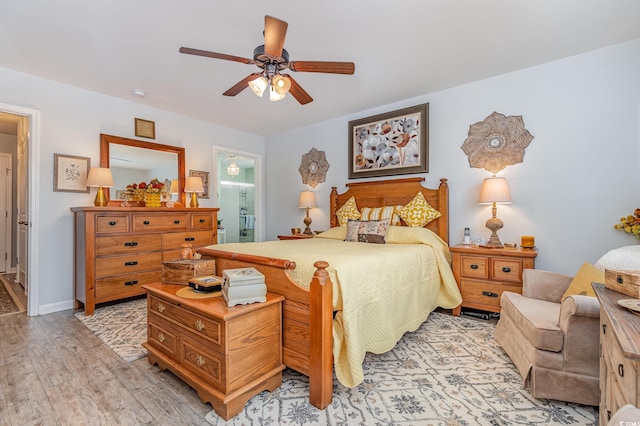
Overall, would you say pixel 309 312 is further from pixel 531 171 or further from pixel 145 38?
pixel 531 171

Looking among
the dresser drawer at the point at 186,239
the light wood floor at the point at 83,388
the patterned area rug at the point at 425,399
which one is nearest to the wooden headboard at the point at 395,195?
the patterned area rug at the point at 425,399

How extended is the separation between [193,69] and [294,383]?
3009 mm

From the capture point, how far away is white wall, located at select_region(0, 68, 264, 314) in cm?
323

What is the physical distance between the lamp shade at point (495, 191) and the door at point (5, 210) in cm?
760

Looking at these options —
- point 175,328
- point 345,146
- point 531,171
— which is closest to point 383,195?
point 345,146

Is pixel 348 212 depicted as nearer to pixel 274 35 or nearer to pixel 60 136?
pixel 274 35

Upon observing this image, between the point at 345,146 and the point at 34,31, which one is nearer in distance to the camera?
the point at 34,31

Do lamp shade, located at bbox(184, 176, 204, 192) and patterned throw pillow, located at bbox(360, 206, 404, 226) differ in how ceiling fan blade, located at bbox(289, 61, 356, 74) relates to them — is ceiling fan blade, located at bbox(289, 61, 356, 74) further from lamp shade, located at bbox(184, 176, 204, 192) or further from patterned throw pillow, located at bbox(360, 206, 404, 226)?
lamp shade, located at bbox(184, 176, 204, 192)

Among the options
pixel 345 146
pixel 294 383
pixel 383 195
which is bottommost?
pixel 294 383

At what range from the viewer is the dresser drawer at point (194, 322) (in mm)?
1607

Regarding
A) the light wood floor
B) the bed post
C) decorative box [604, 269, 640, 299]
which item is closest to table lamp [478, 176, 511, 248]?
decorative box [604, 269, 640, 299]

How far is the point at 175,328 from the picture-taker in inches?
75.4

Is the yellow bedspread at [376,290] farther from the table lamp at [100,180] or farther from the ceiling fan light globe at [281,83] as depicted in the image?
the table lamp at [100,180]

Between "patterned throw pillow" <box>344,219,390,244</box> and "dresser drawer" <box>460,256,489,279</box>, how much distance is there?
850 millimetres
